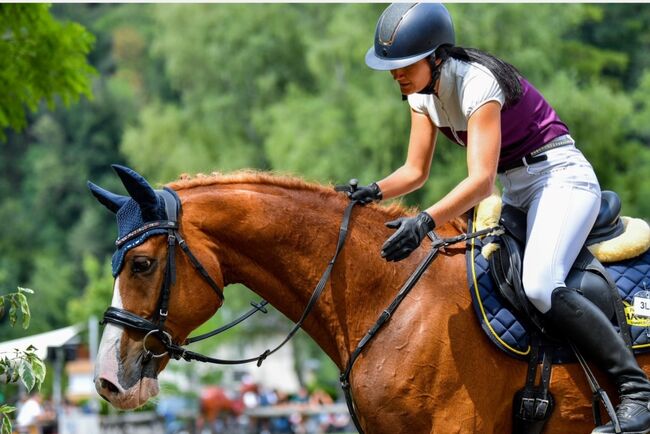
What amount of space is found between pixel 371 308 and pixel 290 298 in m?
0.46

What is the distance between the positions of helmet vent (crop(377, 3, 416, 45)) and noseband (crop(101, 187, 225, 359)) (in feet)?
4.68

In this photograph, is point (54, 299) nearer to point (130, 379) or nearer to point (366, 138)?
point (366, 138)

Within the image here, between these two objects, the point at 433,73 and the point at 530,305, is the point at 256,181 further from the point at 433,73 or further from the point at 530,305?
the point at 530,305

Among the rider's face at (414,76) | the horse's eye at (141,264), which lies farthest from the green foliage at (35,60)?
the rider's face at (414,76)

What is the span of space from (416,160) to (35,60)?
220 inches

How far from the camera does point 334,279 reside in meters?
5.76

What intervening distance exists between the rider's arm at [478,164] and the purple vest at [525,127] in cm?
29

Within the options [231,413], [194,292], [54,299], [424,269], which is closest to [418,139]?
[424,269]

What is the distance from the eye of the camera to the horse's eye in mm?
5484

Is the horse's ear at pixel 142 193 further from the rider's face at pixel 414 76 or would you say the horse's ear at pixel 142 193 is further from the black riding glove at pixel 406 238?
the rider's face at pixel 414 76

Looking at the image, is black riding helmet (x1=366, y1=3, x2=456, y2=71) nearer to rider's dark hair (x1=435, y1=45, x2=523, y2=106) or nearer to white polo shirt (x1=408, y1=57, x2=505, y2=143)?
rider's dark hair (x1=435, y1=45, x2=523, y2=106)

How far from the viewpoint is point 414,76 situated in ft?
18.7

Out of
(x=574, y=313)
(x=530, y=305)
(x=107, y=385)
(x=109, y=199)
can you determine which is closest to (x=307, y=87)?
(x=109, y=199)

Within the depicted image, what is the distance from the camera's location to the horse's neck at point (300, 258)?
5.72 m
